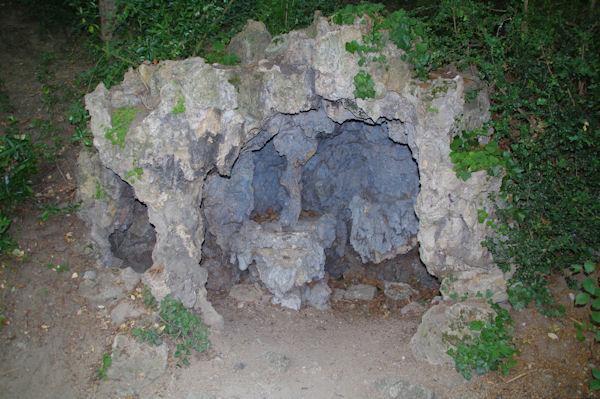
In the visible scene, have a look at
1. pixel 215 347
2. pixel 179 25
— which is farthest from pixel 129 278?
pixel 179 25

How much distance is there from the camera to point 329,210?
8.58 m

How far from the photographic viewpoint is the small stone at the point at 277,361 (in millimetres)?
5454

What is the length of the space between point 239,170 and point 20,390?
14.5 feet

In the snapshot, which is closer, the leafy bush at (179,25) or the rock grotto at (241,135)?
the rock grotto at (241,135)

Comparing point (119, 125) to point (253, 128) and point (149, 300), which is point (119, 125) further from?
point (149, 300)

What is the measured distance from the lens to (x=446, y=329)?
5312 millimetres

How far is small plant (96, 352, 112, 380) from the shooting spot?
16.8 feet

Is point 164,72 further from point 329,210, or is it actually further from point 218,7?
point 329,210

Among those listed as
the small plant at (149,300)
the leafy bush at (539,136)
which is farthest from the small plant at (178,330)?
the leafy bush at (539,136)

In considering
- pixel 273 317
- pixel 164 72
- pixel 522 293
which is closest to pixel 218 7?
pixel 164 72

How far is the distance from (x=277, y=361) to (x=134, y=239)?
10.7ft

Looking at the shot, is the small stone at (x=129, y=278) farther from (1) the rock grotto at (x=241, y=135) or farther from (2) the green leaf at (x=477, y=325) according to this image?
(2) the green leaf at (x=477, y=325)

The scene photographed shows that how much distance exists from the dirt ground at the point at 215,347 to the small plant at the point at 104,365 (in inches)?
2.4

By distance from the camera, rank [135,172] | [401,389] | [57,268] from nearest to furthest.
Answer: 1. [401,389]
2. [135,172]
3. [57,268]
